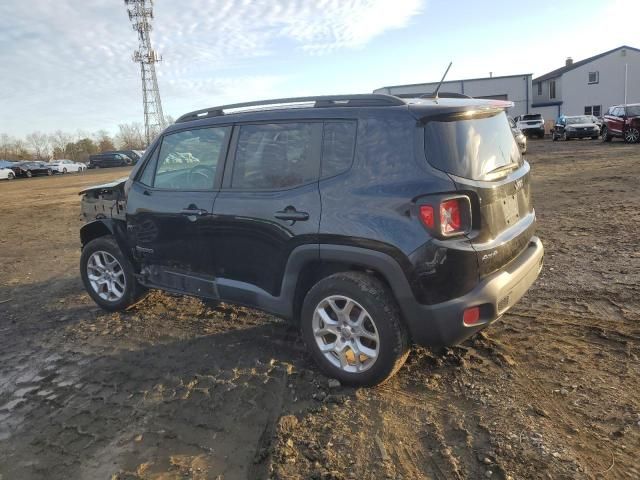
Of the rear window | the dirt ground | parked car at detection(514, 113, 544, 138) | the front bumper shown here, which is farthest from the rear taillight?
parked car at detection(514, 113, 544, 138)

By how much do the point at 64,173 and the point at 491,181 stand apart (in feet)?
161

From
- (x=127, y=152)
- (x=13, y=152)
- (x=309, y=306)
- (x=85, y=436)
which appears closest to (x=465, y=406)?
(x=309, y=306)

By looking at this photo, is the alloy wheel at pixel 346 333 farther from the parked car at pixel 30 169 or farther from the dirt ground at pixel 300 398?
the parked car at pixel 30 169

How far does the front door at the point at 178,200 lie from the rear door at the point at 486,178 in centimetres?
181

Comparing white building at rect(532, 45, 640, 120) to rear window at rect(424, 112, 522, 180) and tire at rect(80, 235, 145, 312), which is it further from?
tire at rect(80, 235, 145, 312)

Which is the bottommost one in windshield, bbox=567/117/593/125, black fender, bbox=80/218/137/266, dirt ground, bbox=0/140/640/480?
windshield, bbox=567/117/593/125

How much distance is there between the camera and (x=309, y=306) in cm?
347

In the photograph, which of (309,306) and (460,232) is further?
(309,306)

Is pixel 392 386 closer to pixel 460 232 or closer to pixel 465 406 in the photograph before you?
pixel 465 406

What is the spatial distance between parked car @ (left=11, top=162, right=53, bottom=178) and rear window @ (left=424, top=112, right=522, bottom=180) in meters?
46.5

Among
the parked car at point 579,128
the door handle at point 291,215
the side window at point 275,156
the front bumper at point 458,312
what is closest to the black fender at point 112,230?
the side window at point 275,156

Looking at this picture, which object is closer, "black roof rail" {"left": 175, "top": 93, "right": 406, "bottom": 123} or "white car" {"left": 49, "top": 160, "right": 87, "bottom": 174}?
"black roof rail" {"left": 175, "top": 93, "right": 406, "bottom": 123}

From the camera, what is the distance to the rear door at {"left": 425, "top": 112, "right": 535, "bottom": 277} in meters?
3.05

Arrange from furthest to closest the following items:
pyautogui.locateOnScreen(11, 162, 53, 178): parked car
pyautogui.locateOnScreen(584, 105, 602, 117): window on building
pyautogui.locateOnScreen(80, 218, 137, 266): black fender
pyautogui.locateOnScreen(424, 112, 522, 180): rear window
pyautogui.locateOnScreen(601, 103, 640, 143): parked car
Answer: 1. pyautogui.locateOnScreen(584, 105, 602, 117): window on building
2. pyautogui.locateOnScreen(11, 162, 53, 178): parked car
3. pyautogui.locateOnScreen(601, 103, 640, 143): parked car
4. pyautogui.locateOnScreen(80, 218, 137, 266): black fender
5. pyautogui.locateOnScreen(424, 112, 522, 180): rear window
